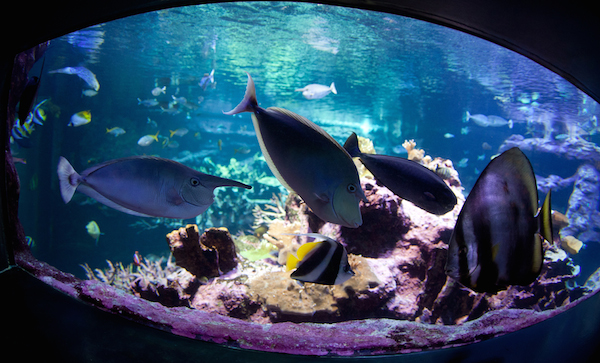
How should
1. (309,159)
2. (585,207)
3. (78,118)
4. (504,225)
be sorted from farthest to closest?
1. (585,207)
2. (78,118)
3. (309,159)
4. (504,225)

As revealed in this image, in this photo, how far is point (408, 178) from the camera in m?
1.33

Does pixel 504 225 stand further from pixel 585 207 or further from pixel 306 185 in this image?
pixel 585 207

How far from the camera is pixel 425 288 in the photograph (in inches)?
103

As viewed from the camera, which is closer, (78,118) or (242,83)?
(78,118)

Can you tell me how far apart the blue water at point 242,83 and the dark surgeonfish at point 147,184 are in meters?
9.86

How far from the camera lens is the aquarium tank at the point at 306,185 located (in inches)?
42.0

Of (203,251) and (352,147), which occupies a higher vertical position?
(352,147)

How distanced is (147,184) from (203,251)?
175 centimetres

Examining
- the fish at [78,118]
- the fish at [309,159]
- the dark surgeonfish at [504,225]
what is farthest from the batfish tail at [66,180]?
the fish at [78,118]

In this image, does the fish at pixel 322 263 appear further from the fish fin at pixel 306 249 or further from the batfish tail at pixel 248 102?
the batfish tail at pixel 248 102

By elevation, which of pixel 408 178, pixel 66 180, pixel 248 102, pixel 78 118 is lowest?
pixel 78 118

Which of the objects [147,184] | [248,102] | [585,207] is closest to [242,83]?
[585,207]

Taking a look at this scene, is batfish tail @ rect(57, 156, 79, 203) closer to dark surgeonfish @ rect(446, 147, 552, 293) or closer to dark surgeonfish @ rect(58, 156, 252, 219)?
dark surgeonfish @ rect(58, 156, 252, 219)

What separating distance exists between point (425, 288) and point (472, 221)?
2.20 meters
